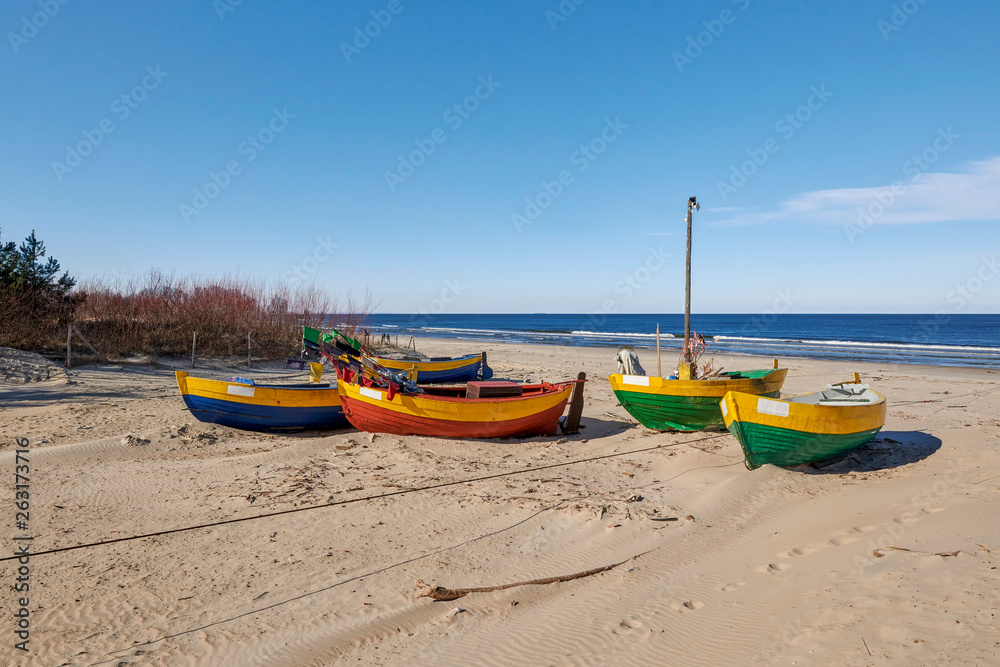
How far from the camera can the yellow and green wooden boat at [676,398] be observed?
35.0 feet

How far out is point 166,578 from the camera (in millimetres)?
5125

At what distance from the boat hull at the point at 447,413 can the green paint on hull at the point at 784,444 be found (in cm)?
351

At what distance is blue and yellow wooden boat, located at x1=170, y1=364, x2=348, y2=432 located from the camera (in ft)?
35.2

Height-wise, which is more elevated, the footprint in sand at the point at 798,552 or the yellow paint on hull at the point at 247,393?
the yellow paint on hull at the point at 247,393

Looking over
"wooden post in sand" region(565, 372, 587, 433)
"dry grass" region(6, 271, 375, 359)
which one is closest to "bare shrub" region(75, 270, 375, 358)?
"dry grass" region(6, 271, 375, 359)

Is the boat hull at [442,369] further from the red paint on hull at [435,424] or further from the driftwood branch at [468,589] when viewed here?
the driftwood branch at [468,589]

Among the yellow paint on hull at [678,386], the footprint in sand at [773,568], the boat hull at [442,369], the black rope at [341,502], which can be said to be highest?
the yellow paint on hull at [678,386]

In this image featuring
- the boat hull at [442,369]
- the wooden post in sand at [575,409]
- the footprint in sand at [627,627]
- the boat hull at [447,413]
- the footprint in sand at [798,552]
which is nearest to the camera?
the footprint in sand at [627,627]

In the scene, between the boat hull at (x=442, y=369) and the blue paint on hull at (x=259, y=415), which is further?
the boat hull at (x=442, y=369)

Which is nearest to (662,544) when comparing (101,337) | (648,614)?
(648,614)

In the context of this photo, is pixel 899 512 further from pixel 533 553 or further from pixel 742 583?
pixel 533 553

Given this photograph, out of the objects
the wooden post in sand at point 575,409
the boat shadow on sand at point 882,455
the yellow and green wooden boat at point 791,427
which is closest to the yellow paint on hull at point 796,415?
the yellow and green wooden boat at point 791,427

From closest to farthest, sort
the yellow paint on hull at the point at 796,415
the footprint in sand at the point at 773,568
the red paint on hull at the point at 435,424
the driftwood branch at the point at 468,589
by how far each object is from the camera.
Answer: the driftwood branch at the point at 468,589 → the footprint in sand at the point at 773,568 → the yellow paint on hull at the point at 796,415 → the red paint on hull at the point at 435,424

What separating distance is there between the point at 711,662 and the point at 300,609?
3131 mm
